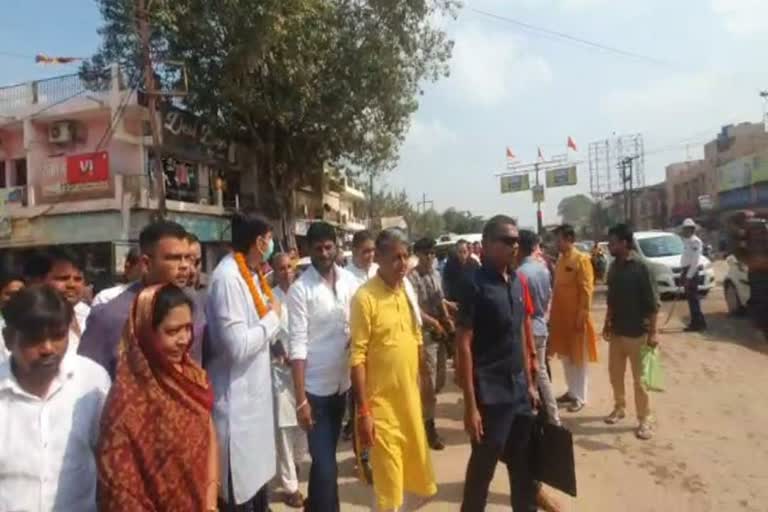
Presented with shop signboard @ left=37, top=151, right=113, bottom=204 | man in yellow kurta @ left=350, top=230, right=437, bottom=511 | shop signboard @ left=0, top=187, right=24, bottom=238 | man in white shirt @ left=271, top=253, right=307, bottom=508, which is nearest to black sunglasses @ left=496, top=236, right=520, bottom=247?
man in yellow kurta @ left=350, top=230, right=437, bottom=511

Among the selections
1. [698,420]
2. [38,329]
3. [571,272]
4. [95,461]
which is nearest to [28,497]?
[95,461]

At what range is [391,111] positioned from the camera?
20.0 metres

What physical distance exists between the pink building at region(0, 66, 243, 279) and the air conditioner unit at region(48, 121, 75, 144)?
32 mm

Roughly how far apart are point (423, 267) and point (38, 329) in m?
4.39

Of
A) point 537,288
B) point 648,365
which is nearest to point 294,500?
point 537,288

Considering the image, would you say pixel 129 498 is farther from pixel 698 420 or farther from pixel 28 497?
pixel 698 420

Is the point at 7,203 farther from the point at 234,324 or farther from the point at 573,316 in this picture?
the point at 234,324

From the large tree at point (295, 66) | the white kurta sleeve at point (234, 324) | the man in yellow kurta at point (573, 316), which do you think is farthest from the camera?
the large tree at point (295, 66)

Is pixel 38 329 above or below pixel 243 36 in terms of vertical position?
below

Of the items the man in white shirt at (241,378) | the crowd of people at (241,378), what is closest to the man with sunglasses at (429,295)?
the crowd of people at (241,378)

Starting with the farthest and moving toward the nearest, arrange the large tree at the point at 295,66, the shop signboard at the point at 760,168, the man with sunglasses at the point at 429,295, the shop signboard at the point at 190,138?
the shop signboard at the point at 760,168, the shop signboard at the point at 190,138, the large tree at the point at 295,66, the man with sunglasses at the point at 429,295

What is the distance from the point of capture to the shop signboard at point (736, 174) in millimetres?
34938

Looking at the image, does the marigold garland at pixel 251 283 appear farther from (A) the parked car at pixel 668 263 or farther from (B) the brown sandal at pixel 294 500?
(A) the parked car at pixel 668 263

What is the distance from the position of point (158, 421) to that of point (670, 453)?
4.33 meters
